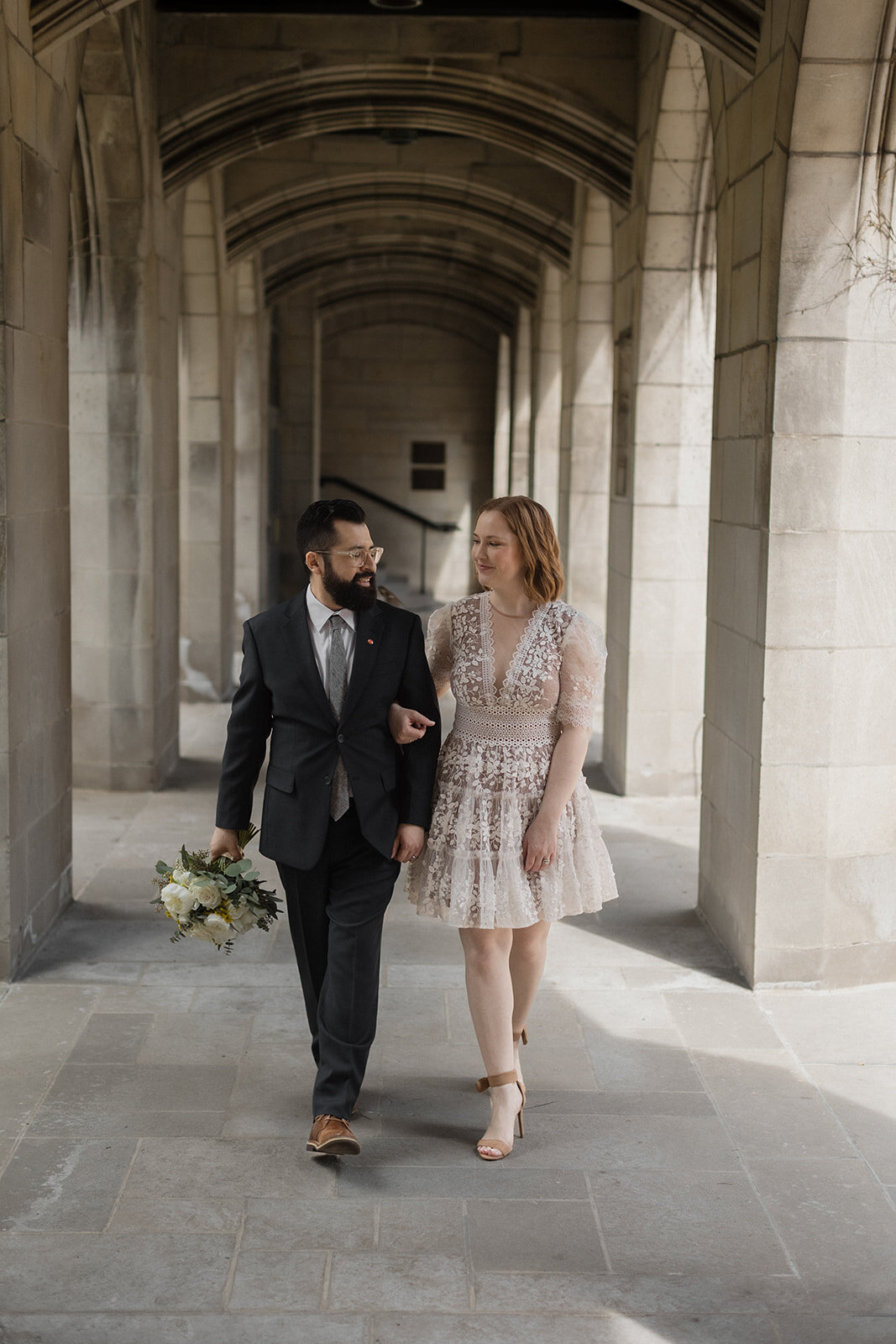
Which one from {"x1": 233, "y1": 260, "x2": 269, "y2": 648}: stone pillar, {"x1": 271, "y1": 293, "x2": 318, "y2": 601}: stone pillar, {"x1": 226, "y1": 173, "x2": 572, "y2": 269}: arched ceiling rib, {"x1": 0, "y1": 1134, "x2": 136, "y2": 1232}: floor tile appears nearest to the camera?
{"x1": 0, "y1": 1134, "x2": 136, "y2": 1232}: floor tile

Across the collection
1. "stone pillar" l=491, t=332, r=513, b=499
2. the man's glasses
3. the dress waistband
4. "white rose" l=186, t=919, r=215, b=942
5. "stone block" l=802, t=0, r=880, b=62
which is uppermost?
"stone block" l=802, t=0, r=880, b=62

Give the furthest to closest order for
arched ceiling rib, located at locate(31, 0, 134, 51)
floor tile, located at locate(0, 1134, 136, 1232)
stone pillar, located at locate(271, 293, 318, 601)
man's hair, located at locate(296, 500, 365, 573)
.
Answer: stone pillar, located at locate(271, 293, 318, 601) < arched ceiling rib, located at locate(31, 0, 134, 51) < man's hair, located at locate(296, 500, 365, 573) < floor tile, located at locate(0, 1134, 136, 1232)

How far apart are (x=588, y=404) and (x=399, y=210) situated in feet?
10.1

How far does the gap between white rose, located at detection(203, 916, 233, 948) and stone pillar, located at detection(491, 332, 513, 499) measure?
1564cm

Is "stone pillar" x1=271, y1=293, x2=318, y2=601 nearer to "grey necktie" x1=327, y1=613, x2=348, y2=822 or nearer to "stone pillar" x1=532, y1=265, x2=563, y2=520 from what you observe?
"stone pillar" x1=532, y1=265, x2=563, y2=520

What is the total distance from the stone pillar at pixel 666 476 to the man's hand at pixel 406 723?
4474 mm

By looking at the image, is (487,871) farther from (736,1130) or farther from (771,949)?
(771,949)

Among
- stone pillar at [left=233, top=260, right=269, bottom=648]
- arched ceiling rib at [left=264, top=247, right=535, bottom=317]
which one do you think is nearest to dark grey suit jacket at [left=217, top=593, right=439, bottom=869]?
stone pillar at [left=233, top=260, right=269, bottom=648]

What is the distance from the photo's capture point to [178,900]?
349 cm

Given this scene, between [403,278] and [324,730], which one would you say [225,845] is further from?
[403,278]

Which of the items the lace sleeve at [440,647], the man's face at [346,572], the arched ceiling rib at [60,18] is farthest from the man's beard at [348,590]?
→ the arched ceiling rib at [60,18]

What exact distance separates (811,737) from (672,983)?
96 cm

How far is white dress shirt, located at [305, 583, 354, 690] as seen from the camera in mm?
3537

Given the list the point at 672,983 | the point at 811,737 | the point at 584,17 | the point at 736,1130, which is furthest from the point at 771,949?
the point at 584,17
